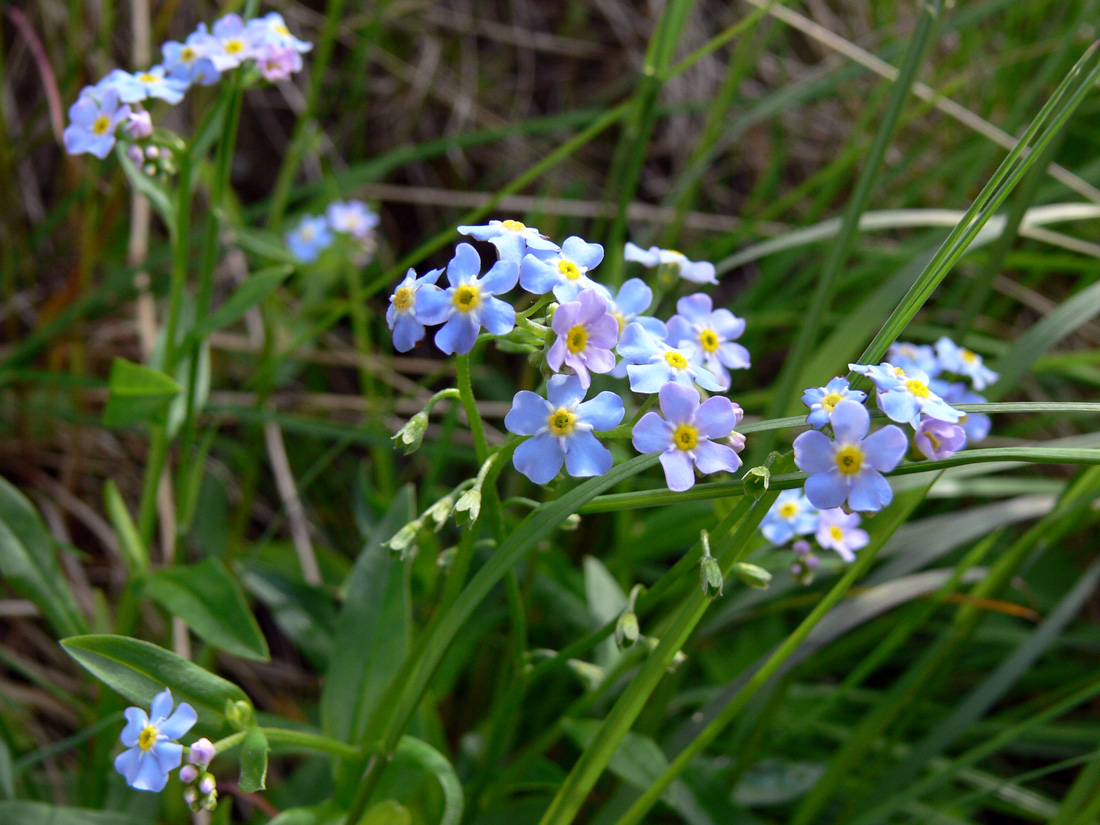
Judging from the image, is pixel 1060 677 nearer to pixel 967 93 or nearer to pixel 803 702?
pixel 803 702

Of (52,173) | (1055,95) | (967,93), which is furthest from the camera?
(967,93)

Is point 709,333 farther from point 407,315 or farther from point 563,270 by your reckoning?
point 407,315

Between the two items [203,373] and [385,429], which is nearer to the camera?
[203,373]

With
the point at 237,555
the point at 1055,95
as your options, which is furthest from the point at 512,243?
the point at 237,555

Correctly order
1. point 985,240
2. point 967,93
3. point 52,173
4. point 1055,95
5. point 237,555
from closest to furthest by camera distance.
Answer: point 1055,95, point 985,240, point 237,555, point 52,173, point 967,93

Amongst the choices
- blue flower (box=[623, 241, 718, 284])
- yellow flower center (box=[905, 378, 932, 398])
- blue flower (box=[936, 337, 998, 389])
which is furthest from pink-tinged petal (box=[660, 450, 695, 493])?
blue flower (box=[936, 337, 998, 389])

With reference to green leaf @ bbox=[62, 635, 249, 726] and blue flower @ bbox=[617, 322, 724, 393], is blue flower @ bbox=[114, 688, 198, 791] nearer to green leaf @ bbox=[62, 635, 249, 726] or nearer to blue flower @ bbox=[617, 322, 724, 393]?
green leaf @ bbox=[62, 635, 249, 726]

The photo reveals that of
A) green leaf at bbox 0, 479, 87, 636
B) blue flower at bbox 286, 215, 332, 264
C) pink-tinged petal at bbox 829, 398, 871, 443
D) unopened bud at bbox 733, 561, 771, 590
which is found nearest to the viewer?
pink-tinged petal at bbox 829, 398, 871, 443

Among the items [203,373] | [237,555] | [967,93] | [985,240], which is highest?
[967,93]
